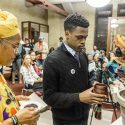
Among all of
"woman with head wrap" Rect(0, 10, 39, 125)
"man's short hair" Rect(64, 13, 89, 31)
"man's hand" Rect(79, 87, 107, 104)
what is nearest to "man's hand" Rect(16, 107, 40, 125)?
"woman with head wrap" Rect(0, 10, 39, 125)

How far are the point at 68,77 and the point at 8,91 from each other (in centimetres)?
47

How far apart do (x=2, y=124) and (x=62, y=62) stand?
0.65 metres

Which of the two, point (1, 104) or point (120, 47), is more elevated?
point (120, 47)

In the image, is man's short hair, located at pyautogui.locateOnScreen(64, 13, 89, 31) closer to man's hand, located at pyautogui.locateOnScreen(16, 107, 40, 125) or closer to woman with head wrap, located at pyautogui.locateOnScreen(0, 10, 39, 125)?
woman with head wrap, located at pyautogui.locateOnScreen(0, 10, 39, 125)

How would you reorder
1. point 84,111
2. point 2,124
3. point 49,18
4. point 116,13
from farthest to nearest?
1. point 49,18
2. point 116,13
3. point 84,111
4. point 2,124

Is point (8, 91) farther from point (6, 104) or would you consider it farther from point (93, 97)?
point (93, 97)

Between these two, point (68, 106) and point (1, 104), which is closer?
point (1, 104)

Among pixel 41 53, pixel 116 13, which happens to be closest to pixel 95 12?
pixel 116 13

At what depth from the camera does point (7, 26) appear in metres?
1.03

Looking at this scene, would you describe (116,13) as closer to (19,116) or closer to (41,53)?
(41,53)

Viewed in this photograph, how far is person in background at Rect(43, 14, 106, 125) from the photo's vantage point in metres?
1.42

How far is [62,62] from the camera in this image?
1.46 metres

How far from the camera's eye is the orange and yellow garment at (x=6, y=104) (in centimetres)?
99

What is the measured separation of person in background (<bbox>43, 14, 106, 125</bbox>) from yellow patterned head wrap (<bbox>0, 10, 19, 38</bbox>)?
0.44 meters
